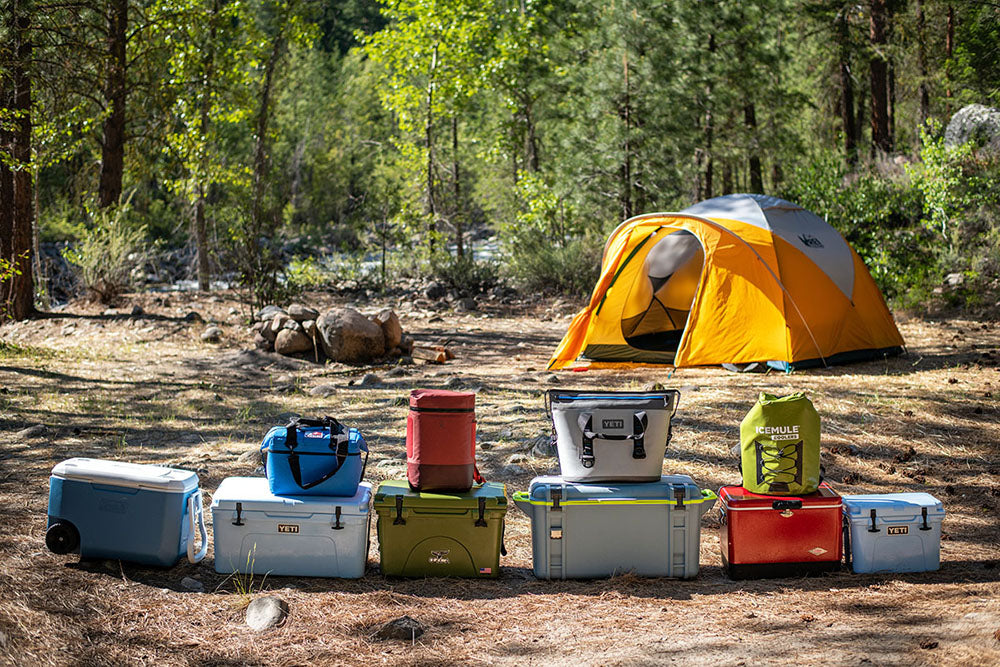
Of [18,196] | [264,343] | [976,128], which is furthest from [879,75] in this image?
[18,196]

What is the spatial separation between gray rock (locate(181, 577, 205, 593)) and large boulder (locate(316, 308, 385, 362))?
6190 mm

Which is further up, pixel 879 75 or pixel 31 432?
pixel 879 75

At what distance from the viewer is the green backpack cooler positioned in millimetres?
4133

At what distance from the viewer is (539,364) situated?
1009 centimetres

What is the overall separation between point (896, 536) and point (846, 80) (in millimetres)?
19268

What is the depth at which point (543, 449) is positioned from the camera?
6.09m

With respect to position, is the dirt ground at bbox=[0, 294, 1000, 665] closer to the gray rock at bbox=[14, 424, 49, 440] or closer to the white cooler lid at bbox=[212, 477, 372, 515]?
the gray rock at bbox=[14, 424, 49, 440]

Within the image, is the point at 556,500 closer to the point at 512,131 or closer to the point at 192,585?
the point at 192,585

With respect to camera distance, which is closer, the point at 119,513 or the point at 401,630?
the point at 401,630

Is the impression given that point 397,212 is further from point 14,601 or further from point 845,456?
point 14,601

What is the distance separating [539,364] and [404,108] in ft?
28.7

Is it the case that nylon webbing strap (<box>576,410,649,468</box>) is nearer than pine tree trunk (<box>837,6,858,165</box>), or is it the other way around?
nylon webbing strap (<box>576,410,649,468</box>)

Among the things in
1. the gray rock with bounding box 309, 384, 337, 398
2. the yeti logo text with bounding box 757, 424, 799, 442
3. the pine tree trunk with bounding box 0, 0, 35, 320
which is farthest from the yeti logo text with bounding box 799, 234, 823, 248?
the pine tree trunk with bounding box 0, 0, 35, 320

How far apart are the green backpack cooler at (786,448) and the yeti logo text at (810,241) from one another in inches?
215
